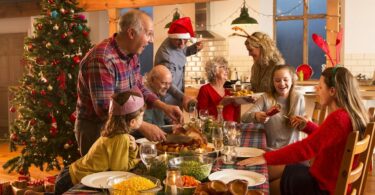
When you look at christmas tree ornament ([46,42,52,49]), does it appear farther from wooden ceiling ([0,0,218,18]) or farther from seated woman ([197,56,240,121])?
wooden ceiling ([0,0,218,18])

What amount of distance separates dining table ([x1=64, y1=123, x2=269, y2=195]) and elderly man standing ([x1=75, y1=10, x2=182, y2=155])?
77 cm

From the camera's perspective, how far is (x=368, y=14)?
7.35 meters

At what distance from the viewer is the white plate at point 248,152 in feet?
7.30

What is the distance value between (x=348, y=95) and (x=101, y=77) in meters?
1.35

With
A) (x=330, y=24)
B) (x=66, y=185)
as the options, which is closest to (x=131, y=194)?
(x=66, y=185)

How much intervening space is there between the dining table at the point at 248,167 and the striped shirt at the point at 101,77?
75 cm

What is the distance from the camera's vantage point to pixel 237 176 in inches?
72.1

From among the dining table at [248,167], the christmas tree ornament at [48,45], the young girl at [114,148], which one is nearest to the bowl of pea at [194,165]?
the dining table at [248,167]

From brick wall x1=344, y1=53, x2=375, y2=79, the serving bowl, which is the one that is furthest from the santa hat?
brick wall x1=344, y1=53, x2=375, y2=79

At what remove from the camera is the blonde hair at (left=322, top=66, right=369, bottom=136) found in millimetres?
2238

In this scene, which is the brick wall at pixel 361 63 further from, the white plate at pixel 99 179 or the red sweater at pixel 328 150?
the white plate at pixel 99 179

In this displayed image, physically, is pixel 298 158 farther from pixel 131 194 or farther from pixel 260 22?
pixel 260 22

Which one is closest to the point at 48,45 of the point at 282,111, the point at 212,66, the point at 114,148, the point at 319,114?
the point at 212,66

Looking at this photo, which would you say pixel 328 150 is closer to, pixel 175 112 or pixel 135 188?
pixel 175 112
